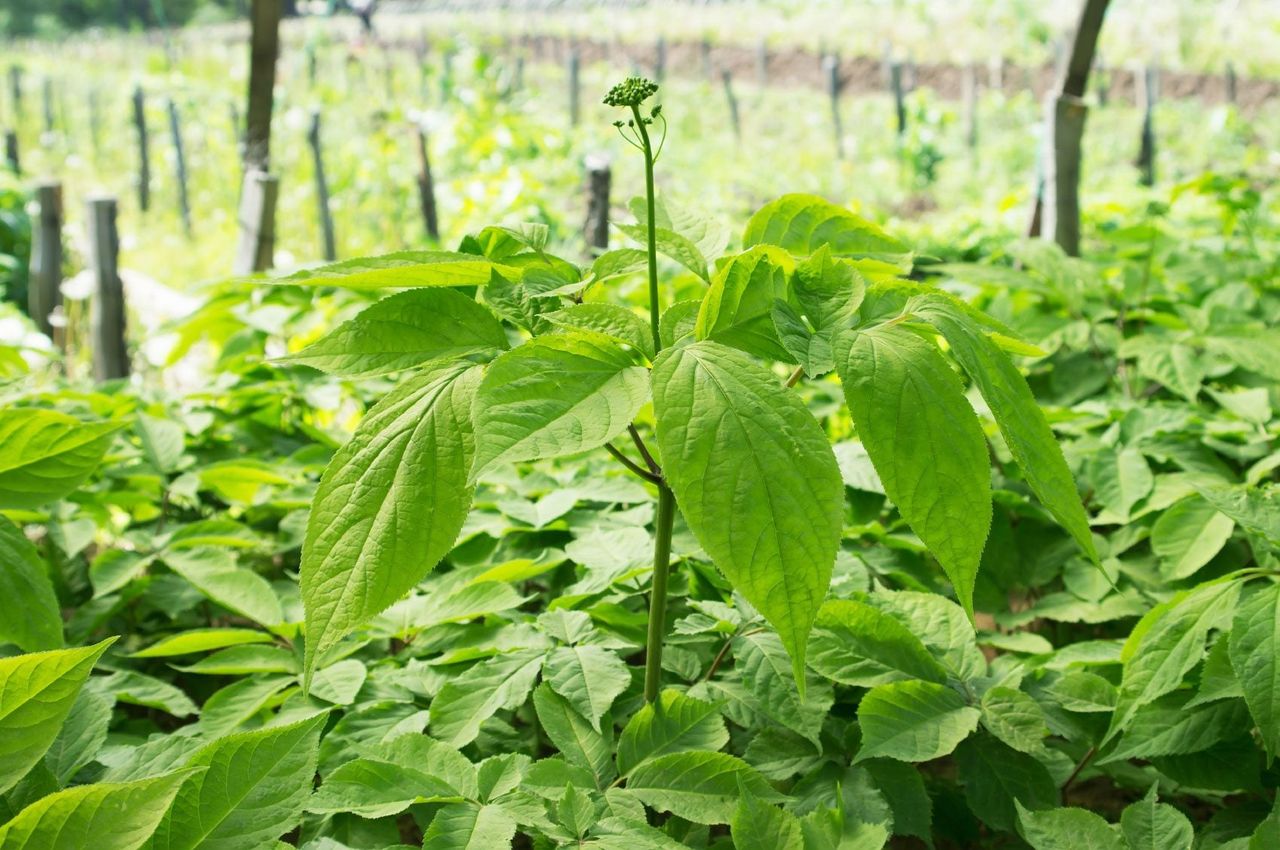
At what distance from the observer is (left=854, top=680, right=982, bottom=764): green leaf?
1214 millimetres

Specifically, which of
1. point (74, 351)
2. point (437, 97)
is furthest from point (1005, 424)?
point (437, 97)

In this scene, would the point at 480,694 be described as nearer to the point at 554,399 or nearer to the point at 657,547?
the point at 657,547

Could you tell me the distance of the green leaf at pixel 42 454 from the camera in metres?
Result: 1.39

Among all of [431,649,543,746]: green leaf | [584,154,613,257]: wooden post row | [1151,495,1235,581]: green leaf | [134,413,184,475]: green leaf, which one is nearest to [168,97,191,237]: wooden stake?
[584,154,613,257]: wooden post row

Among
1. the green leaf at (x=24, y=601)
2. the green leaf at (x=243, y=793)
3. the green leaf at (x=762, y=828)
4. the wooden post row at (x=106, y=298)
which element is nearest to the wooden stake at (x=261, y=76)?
the wooden post row at (x=106, y=298)

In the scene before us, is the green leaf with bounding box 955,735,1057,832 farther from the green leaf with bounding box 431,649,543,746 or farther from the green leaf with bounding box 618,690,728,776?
the green leaf with bounding box 431,649,543,746

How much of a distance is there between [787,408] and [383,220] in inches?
309

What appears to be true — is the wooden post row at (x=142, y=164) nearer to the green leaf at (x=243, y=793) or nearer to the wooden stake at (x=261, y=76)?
the wooden stake at (x=261, y=76)

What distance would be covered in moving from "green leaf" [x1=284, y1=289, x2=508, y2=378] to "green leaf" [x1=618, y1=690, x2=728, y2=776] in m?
0.46

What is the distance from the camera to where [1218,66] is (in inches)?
523

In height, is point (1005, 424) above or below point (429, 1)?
below

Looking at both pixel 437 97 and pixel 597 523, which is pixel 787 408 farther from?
pixel 437 97

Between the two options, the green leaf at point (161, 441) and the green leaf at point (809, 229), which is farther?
the green leaf at point (161, 441)

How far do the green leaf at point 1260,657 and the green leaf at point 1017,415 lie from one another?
0.37 metres
